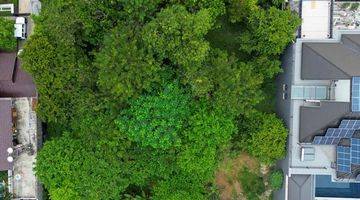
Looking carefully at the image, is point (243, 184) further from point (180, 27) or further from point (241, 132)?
point (180, 27)

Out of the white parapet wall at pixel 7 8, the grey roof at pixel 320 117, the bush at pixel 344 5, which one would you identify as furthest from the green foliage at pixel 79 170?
the bush at pixel 344 5

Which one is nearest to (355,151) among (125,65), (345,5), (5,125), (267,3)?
(345,5)

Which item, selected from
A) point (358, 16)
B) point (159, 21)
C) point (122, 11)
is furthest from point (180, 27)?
point (358, 16)

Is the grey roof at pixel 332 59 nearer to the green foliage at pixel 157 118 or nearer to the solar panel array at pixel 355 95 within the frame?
the solar panel array at pixel 355 95

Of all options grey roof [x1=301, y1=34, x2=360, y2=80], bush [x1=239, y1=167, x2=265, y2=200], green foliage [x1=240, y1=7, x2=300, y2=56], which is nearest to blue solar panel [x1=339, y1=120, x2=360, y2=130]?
grey roof [x1=301, y1=34, x2=360, y2=80]

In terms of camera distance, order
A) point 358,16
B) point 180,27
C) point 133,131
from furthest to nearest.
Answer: point 358,16
point 133,131
point 180,27

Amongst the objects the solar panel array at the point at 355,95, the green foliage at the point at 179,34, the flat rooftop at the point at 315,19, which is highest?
the flat rooftop at the point at 315,19
